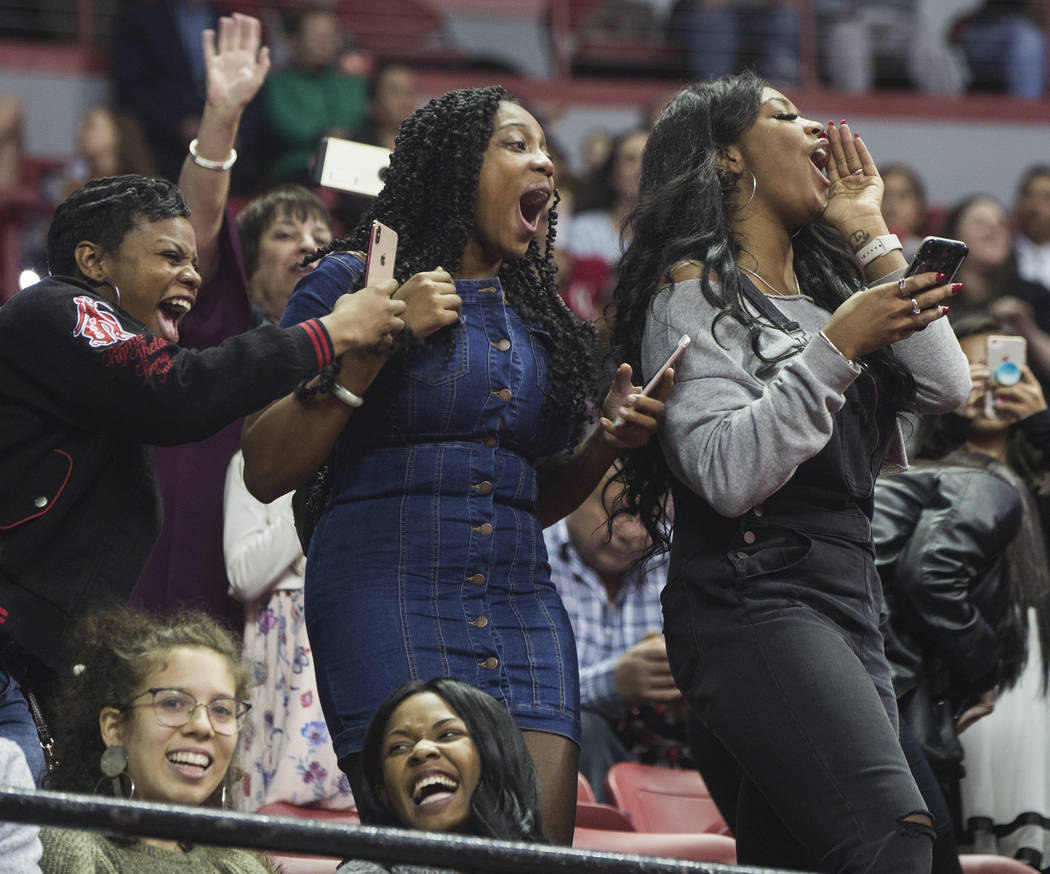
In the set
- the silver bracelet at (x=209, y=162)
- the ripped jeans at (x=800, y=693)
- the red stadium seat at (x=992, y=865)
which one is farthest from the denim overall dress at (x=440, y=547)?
the red stadium seat at (x=992, y=865)

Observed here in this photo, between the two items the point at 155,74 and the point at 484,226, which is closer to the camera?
the point at 484,226

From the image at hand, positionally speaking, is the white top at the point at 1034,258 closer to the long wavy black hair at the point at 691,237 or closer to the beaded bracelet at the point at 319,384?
the long wavy black hair at the point at 691,237

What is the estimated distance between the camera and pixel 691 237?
8.97 ft

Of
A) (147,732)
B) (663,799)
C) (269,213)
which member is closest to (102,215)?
(147,732)

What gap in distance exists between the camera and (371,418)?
2.70 m

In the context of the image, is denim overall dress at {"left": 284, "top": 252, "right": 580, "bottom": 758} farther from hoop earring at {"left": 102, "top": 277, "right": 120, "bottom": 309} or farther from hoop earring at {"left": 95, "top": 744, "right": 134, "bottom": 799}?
hoop earring at {"left": 95, "top": 744, "right": 134, "bottom": 799}

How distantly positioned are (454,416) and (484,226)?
0.36 meters

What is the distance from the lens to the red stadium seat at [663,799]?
4.09m

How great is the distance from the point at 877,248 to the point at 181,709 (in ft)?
4.77

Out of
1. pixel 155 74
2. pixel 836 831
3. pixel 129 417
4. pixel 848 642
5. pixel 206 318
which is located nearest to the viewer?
pixel 836 831

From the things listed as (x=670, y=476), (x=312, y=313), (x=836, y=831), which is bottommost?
(x=836, y=831)

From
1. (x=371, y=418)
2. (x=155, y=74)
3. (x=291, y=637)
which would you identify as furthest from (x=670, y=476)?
(x=155, y=74)

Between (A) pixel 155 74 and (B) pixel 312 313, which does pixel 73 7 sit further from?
(B) pixel 312 313

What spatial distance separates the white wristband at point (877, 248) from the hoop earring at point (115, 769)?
5.03 feet
